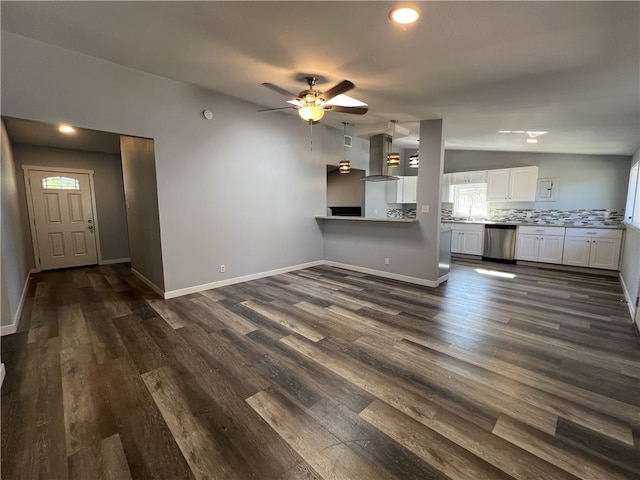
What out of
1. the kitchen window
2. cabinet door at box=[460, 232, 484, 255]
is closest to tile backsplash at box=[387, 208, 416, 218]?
the kitchen window

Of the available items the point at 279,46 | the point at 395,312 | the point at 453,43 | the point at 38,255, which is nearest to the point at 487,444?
the point at 395,312

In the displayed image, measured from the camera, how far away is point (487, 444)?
61.1 inches

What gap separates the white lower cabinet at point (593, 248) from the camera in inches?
198

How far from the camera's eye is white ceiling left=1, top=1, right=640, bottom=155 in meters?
1.94

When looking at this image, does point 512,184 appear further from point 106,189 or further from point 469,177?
point 106,189

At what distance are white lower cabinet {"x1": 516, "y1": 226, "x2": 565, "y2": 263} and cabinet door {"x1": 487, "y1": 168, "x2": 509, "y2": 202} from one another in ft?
2.99

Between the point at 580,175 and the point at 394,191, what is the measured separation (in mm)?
3819

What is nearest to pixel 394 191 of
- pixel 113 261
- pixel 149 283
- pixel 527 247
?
pixel 527 247

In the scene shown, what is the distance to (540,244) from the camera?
19.0ft

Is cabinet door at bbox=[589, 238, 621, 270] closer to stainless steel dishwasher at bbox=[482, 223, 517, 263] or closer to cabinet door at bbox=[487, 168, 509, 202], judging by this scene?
stainless steel dishwasher at bbox=[482, 223, 517, 263]

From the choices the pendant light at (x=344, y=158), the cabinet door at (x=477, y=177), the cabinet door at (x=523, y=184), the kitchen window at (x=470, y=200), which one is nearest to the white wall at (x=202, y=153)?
the pendant light at (x=344, y=158)

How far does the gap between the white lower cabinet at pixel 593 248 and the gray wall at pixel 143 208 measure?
7294 mm

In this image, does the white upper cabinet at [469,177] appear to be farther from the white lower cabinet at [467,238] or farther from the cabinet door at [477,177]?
the white lower cabinet at [467,238]

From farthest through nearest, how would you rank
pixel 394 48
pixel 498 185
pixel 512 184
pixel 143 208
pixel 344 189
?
pixel 344 189 < pixel 498 185 < pixel 512 184 < pixel 143 208 < pixel 394 48
